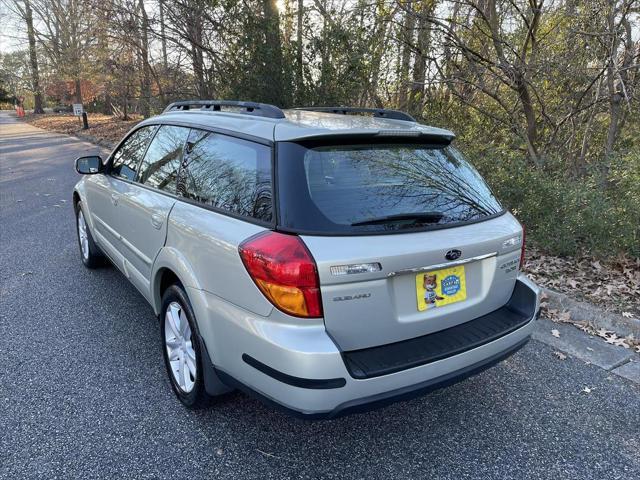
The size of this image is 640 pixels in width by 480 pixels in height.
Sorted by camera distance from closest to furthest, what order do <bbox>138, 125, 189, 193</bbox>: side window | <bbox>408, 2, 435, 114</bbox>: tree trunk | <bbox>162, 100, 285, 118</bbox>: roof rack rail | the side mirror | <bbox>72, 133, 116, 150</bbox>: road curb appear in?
<bbox>162, 100, 285, 118</bbox>: roof rack rail
<bbox>138, 125, 189, 193</bbox>: side window
the side mirror
<bbox>408, 2, 435, 114</bbox>: tree trunk
<bbox>72, 133, 116, 150</bbox>: road curb

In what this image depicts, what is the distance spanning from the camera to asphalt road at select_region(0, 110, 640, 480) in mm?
2291

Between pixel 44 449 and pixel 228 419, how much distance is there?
36.3 inches

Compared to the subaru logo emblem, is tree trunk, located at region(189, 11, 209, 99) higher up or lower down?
higher up

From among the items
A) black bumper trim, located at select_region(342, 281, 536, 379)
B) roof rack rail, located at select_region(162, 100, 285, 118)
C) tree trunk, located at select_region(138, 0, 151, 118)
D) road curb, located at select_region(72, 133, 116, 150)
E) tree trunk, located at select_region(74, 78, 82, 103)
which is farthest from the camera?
tree trunk, located at select_region(74, 78, 82, 103)

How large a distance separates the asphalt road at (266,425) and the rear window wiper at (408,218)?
3.91ft

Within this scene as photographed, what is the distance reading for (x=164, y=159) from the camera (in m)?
3.18

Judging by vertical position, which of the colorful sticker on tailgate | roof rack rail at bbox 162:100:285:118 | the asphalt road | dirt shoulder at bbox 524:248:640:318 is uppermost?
roof rack rail at bbox 162:100:285:118

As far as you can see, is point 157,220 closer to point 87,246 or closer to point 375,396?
point 375,396

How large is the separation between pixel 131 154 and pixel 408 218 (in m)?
2.58

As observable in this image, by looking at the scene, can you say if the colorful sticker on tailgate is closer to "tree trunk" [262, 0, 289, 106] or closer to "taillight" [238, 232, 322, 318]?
"taillight" [238, 232, 322, 318]

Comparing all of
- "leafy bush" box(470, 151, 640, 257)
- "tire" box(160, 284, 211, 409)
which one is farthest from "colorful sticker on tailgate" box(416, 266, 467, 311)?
"leafy bush" box(470, 151, 640, 257)

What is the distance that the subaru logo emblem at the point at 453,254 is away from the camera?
219 cm

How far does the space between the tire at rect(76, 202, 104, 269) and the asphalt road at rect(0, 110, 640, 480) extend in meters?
1.11

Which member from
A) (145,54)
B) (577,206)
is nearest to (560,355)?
(577,206)
